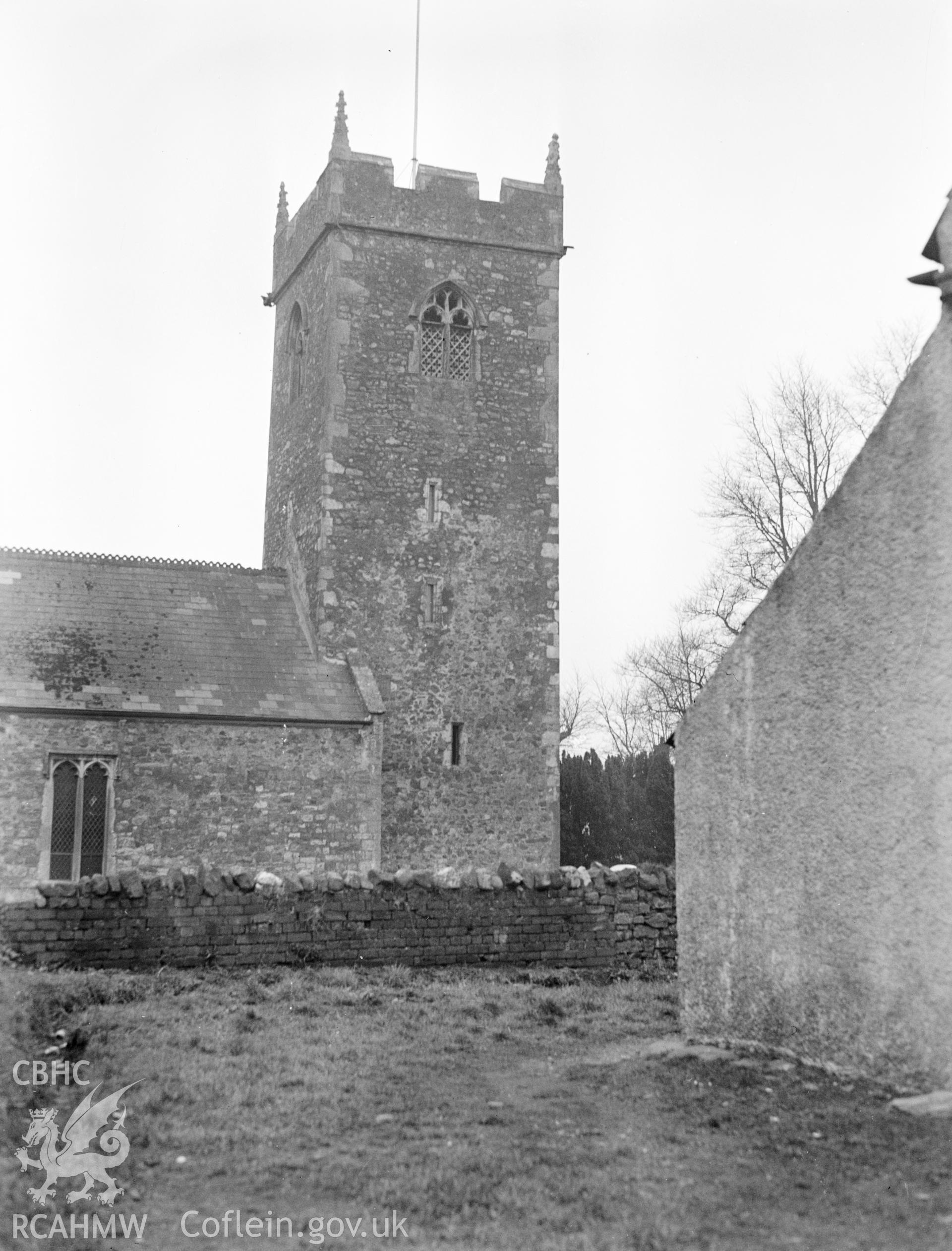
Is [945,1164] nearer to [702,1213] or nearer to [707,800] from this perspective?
[702,1213]

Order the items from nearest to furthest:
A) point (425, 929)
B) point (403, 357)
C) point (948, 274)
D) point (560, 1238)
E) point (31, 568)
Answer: point (560, 1238), point (948, 274), point (425, 929), point (31, 568), point (403, 357)

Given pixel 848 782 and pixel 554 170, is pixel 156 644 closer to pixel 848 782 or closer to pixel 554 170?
pixel 554 170

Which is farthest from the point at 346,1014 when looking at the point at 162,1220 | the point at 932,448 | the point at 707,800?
the point at 932,448

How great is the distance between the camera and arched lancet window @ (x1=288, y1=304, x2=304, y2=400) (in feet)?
89.6

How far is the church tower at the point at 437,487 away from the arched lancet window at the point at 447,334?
36mm

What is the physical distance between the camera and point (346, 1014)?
31.7 feet

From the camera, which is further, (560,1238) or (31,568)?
(31,568)

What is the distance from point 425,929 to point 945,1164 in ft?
24.1

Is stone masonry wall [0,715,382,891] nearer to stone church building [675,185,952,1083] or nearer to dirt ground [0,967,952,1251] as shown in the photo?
dirt ground [0,967,952,1251]

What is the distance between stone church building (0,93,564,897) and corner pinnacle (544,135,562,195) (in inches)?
2.0

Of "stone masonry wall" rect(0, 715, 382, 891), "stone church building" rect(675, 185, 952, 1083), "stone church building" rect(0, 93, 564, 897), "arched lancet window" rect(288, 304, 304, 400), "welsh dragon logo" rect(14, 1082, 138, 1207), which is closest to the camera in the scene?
"welsh dragon logo" rect(14, 1082, 138, 1207)

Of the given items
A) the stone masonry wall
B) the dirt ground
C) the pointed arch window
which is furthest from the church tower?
the dirt ground

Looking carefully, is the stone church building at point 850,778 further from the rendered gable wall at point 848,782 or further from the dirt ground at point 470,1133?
the dirt ground at point 470,1133

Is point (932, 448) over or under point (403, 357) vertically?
under
